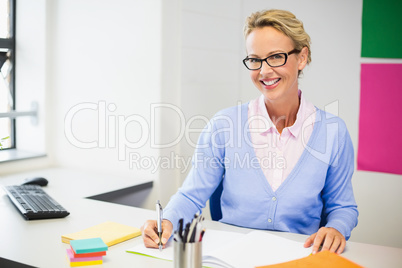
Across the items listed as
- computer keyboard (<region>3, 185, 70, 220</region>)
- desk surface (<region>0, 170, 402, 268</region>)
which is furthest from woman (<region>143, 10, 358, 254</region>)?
computer keyboard (<region>3, 185, 70, 220</region>)

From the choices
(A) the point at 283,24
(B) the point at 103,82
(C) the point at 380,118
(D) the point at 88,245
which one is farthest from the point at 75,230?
(C) the point at 380,118

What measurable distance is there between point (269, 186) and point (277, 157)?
116 mm

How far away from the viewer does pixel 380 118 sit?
253 centimetres

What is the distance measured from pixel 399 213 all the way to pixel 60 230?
1.84 m

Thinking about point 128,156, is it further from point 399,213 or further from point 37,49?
point 399,213

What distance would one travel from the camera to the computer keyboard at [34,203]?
1741 mm

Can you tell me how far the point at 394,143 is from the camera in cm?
252

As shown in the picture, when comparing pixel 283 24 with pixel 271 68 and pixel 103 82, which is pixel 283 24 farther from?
pixel 103 82

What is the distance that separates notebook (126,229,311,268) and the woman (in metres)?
0.19

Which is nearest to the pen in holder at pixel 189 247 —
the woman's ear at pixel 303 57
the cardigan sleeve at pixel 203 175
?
the cardigan sleeve at pixel 203 175

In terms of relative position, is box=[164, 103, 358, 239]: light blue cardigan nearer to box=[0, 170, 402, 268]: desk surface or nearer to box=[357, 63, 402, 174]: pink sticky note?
box=[0, 170, 402, 268]: desk surface

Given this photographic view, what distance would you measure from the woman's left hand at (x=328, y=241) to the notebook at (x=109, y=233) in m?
0.56

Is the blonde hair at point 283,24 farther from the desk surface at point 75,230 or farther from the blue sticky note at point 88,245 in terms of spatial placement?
the blue sticky note at point 88,245

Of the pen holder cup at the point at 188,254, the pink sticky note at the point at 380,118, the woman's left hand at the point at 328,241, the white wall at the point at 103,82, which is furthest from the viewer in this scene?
the white wall at the point at 103,82
